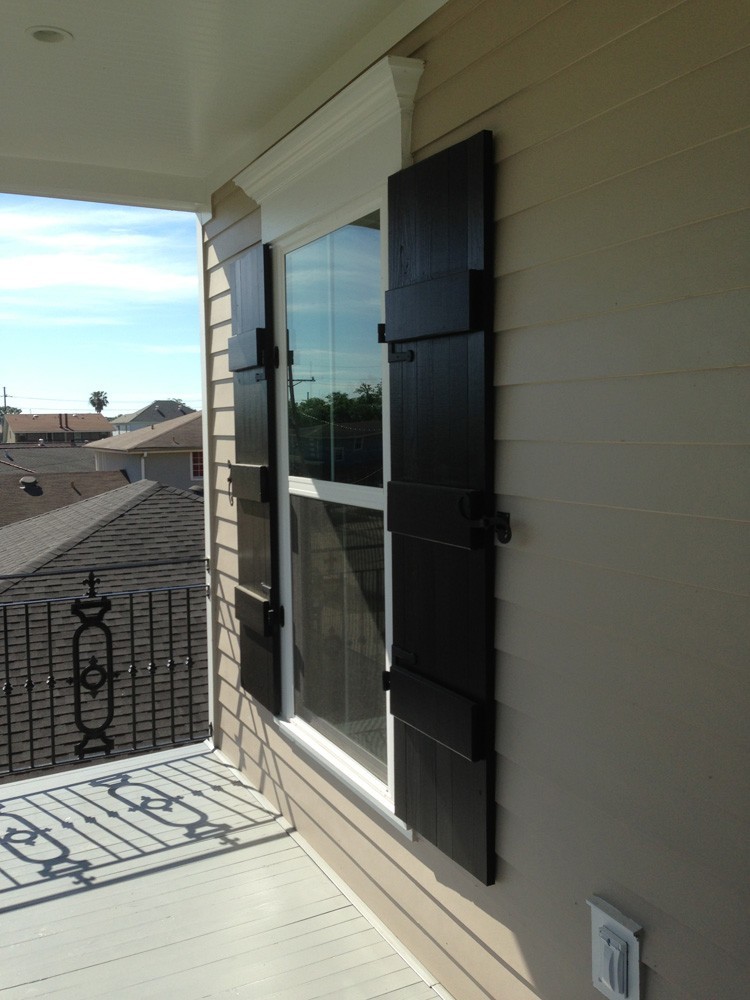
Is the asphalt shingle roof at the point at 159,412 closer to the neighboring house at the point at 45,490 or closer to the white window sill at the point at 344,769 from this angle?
the neighboring house at the point at 45,490

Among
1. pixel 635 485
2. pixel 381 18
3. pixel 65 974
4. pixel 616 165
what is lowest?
pixel 65 974

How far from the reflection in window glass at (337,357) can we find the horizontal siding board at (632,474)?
0.72m

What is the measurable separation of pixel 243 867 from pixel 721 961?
191 centimetres

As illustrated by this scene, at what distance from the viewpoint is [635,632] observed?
146 centimetres

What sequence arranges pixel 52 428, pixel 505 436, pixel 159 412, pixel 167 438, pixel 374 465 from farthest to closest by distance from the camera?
pixel 52 428 < pixel 159 412 < pixel 167 438 < pixel 374 465 < pixel 505 436

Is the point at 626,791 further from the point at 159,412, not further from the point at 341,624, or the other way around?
the point at 159,412

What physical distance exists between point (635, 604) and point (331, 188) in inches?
65.1

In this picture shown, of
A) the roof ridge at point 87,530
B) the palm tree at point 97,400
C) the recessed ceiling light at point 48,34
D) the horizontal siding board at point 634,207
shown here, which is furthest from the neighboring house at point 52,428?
the horizontal siding board at point 634,207

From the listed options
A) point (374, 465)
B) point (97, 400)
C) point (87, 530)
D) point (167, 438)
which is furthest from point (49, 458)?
point (97, 400)

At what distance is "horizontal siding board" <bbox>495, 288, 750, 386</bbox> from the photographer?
4.14ft

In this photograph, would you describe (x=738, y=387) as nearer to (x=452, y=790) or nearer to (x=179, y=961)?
(x=452, y=790)

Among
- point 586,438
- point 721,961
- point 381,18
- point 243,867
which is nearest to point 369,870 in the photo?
point 243,867

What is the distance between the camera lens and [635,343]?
4.69 ft

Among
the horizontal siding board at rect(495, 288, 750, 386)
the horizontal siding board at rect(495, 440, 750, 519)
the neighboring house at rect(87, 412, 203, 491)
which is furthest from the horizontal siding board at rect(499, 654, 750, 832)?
the neighboring house at rect(87, 412, 203, 491)
